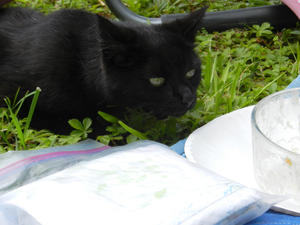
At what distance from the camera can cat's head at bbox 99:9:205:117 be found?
4.62 ft

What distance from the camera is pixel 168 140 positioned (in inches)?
60.7

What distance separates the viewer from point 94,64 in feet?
5.07

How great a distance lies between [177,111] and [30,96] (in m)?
0.64

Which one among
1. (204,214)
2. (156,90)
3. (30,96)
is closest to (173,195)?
(204,214)

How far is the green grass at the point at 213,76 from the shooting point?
1.55m

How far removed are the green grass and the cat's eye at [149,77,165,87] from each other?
0.19 m

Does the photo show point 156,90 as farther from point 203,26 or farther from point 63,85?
point 203,26

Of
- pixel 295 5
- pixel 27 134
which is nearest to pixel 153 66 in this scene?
pixel 27 134

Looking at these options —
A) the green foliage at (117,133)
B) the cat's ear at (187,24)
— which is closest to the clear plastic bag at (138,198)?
the green foliage at (117,133)

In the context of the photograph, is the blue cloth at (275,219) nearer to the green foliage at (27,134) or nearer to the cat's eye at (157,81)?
the cat's eye at (157,81)

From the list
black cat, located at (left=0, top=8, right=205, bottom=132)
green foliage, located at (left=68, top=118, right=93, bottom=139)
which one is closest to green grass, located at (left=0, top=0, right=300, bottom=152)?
green foliage, located at (left=68, top=118, right=93, bottom=139)

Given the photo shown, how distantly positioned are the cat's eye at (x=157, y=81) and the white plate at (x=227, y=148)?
285 mm

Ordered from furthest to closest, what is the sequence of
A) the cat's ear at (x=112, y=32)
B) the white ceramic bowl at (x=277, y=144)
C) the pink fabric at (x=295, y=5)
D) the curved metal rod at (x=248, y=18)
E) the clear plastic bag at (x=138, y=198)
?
the curved metal rod at (x=248, y=18) < the pink fabric at (x=295, y=5) < the cat's ear at (x=112, y=32) < the white ceramic bowl at (x=277, y=144) < the clear plastic bag at (x=138, y=198)

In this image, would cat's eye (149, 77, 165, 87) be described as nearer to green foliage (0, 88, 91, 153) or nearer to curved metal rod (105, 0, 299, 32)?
green foliage (0, 88, 91, 153)
